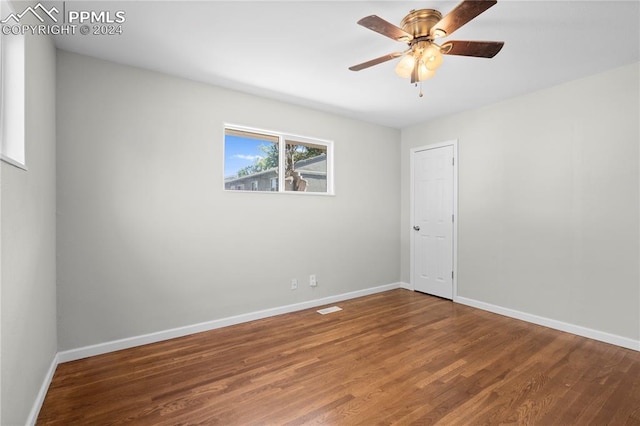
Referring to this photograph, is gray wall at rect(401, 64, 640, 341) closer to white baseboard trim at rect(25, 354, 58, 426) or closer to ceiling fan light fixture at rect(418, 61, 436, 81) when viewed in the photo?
ceiling fan light fixture at rect(418, 61, 436, 81)

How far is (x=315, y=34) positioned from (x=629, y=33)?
7.74 feet

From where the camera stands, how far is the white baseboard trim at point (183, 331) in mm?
2479

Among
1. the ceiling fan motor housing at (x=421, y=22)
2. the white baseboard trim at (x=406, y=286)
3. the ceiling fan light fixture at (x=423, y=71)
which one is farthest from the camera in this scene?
the white baseboard trim at (x=406, y=286)

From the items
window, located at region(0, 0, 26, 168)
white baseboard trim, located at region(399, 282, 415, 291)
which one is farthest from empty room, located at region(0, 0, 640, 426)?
white baseboard trim, located at region(399, 282, 415, 291)

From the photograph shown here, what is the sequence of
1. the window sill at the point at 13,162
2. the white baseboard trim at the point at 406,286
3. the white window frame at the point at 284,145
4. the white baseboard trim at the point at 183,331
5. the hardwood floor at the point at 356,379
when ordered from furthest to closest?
1. the white baseboard trim at the point at 406,286
2. the white window frame at the point at 284,145
3. the white baseboard trim at the point at 183,331
4. the hardwood floor at the point at 356,379
5. the window sill at the point at 13,162

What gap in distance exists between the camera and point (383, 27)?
1.79 m

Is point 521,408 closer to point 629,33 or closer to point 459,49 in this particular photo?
point 459,49

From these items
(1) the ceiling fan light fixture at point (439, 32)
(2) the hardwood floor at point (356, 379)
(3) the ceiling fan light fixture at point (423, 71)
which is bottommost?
(2) the hardwood floor at point (356, 379)

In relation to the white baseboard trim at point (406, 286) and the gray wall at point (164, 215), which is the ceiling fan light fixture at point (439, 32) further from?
the white baseboard trim at point (406, 286)

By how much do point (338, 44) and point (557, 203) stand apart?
2792mm

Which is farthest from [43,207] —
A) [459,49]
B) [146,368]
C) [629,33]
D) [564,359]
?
[629,33]

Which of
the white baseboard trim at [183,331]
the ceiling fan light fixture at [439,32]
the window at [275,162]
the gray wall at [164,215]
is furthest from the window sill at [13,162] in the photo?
the ceiling fan light fixture at [439,32]

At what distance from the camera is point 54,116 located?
2.36 m

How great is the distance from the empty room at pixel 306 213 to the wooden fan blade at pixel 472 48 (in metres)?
0.02
